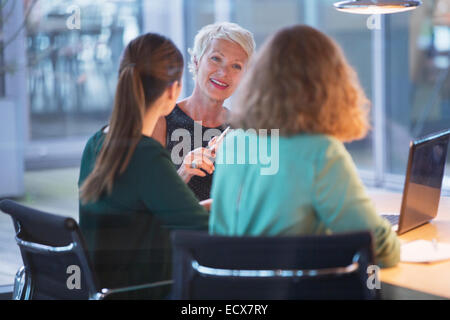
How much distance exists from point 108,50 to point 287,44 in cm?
434

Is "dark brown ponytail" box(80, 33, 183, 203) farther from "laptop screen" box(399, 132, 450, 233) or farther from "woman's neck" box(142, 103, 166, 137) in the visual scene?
"laptop screen" box(399, 132, 450, 233)

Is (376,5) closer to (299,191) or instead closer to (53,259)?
(299,191)

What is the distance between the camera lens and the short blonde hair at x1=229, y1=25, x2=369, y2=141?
1.40 meters

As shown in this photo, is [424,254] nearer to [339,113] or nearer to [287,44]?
[339,113]

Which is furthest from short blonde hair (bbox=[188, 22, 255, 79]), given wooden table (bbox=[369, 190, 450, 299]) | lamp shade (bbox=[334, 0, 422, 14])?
wooden table (bbox=[369, 190, 450, 299])

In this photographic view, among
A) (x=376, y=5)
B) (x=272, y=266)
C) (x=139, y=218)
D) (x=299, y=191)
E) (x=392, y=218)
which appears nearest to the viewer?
(x=272, y=266)

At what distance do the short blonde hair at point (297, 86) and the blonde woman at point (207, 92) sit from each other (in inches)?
39.3

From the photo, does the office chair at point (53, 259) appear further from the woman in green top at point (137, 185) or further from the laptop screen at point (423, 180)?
the laptop screen at point (423, 180)

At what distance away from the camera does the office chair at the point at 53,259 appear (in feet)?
5.16

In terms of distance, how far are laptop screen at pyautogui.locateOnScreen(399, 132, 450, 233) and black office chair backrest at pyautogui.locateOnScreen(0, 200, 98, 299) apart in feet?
2.84

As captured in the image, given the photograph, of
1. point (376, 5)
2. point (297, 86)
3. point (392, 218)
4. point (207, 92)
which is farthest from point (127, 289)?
point (376, 5)

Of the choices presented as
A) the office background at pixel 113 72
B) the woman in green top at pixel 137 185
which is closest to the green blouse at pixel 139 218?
the woman in green top at pixel 137 185

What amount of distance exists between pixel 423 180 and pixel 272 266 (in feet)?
2.72

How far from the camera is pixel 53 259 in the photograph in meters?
1.67
